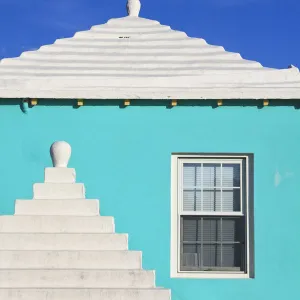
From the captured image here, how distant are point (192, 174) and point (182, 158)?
0.76 feet

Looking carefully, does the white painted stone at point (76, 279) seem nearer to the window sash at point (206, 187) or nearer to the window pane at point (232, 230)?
the window sash at point (206, 187)

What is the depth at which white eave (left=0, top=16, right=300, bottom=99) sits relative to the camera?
9.62 meters

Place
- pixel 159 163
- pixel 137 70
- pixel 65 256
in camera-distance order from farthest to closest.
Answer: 1. pixel 137 70
2. pixel 159 163
3. pixel 65 256

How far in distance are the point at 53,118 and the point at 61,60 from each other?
3.46 feet

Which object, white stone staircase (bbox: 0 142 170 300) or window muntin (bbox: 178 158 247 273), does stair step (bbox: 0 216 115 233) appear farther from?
window muntin (bbox: 178 158 247 273)

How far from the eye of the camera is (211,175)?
9727 mm

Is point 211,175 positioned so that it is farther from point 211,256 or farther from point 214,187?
point 211,256

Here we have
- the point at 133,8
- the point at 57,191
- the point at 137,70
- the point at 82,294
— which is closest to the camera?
the point at 82,294

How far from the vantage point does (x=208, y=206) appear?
970cm

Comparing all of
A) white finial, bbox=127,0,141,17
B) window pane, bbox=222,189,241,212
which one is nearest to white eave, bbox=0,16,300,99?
white finial, bbox=127,0,141,17

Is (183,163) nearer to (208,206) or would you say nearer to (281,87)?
(208,206)

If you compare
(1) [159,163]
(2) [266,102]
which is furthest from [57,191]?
(2) [266,102]

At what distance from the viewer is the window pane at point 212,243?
31.6 feet

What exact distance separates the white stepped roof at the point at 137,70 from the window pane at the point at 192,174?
86 cm
